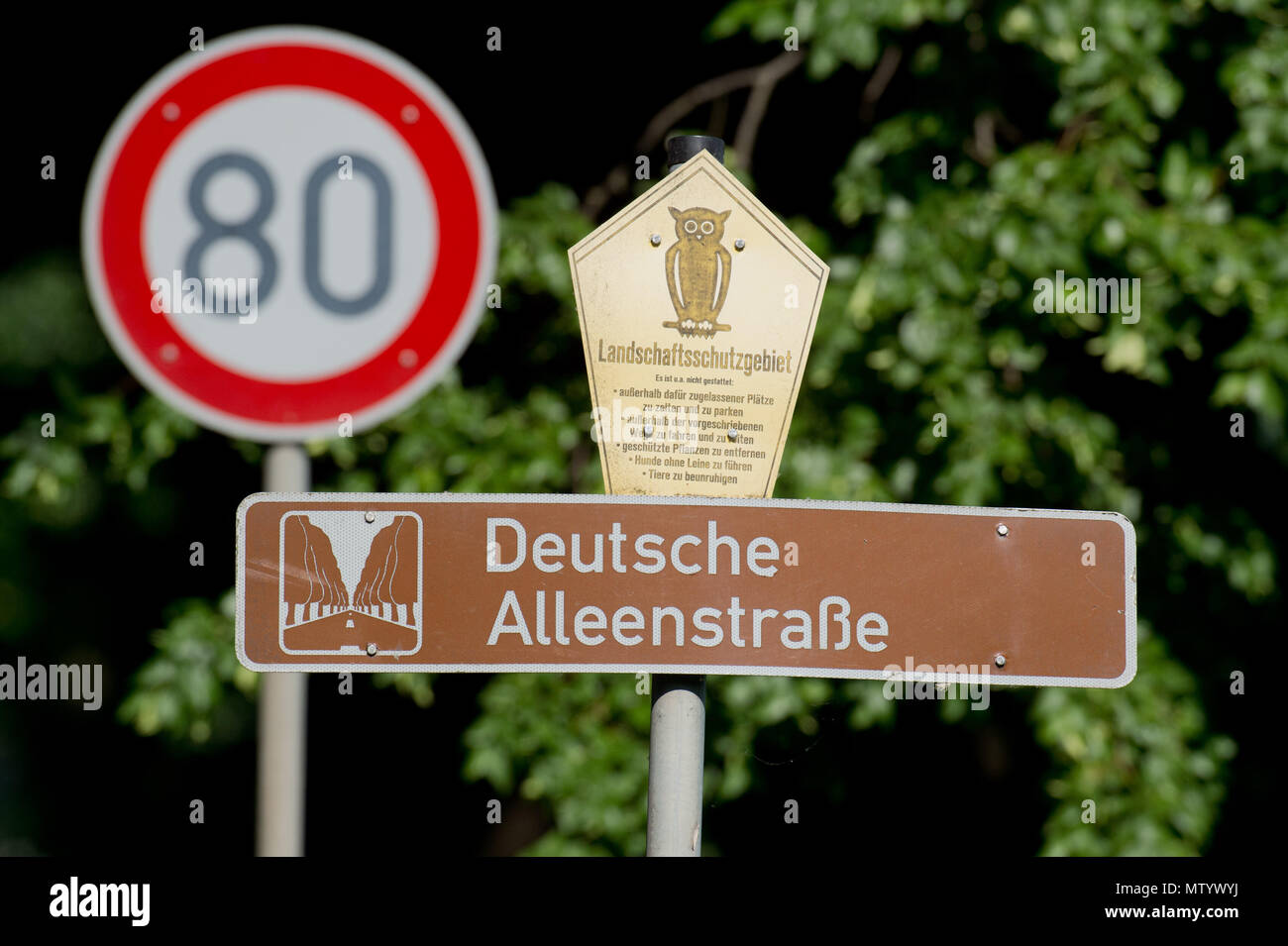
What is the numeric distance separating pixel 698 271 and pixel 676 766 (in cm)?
49

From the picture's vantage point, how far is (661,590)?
1.29 metres

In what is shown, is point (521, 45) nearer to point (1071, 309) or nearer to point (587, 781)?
point (1071, 309)

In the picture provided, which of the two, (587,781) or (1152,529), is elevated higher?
(1152,529)

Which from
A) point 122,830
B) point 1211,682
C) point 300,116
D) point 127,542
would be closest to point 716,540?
point 300,116

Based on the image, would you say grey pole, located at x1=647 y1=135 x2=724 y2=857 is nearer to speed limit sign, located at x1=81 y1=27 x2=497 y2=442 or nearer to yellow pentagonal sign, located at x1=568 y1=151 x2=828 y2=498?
yellow pentagonal sign, located at x1=568 y1=151 x2=828 y2=498

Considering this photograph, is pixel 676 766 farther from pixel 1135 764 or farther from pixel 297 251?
pixel 1135 764

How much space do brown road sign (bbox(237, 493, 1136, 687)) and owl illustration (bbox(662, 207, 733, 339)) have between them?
0.18m

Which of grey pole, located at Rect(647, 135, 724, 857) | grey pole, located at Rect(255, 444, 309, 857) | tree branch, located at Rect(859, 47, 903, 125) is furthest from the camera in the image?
tree branch, located at Rect(859, 47, 903, 125)

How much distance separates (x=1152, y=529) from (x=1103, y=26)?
990 mm

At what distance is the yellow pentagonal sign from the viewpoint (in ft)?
4.31

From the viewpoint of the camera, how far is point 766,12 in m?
2.38
